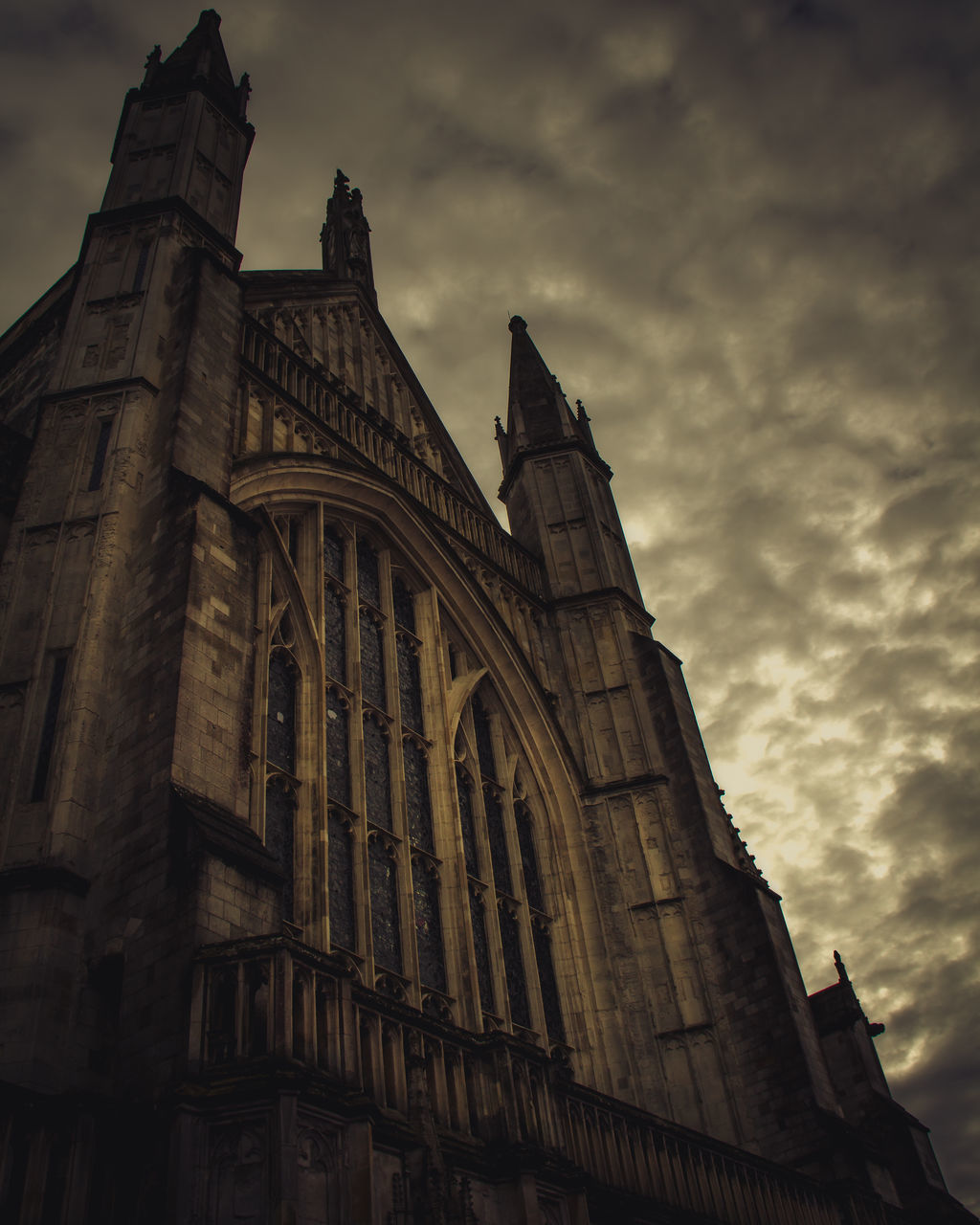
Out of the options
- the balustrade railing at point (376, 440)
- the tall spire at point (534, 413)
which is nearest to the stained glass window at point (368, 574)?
the balustrade railing at point (376, 440)

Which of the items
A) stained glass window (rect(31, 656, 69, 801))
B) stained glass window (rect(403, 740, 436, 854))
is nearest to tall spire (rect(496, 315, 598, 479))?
→ stained glass window (rect(403, 740, 436, 854))

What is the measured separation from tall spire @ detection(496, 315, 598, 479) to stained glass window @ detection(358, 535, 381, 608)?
684cm

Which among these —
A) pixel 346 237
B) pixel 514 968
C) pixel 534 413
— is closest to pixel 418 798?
pixel 514 968

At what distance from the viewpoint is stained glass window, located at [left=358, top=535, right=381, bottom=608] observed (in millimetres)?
14812

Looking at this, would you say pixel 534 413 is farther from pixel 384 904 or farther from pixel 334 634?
pixel 384 904

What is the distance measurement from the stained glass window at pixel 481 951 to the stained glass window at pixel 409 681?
2.36 meters

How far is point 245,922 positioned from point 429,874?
5592 mm

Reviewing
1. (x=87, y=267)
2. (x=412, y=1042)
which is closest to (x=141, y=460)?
(x=87, y=267)

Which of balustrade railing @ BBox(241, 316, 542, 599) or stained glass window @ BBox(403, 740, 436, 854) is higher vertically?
balustrade railing @ BBox(241, 316, 542, 599)

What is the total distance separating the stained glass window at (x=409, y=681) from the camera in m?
14.2

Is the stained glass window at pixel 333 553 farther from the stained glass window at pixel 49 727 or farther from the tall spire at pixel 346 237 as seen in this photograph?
the tall spire at pixel 346 237

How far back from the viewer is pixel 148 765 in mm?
8180

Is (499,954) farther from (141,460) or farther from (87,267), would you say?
(87,267)

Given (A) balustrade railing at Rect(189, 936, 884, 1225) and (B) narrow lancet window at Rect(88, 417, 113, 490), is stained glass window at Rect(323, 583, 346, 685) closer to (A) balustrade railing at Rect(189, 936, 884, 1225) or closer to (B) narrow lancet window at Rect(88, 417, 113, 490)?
(B) narrow lancet window at Rect(88, 417, 113, 490)
